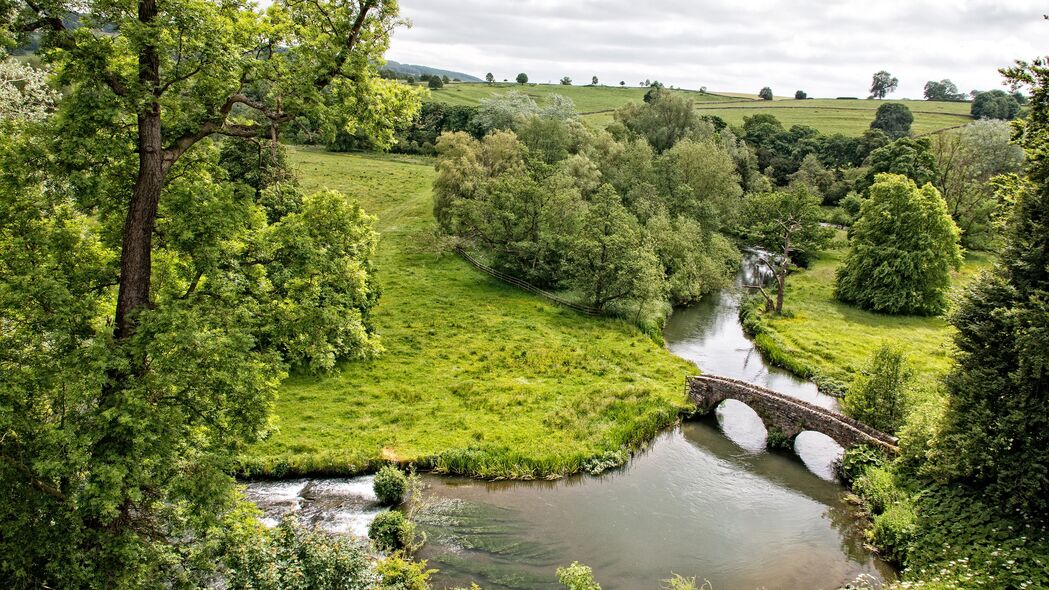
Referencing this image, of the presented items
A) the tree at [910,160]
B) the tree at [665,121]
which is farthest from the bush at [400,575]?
the tree at [910,160]

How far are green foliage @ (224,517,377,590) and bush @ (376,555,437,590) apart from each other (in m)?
0.49

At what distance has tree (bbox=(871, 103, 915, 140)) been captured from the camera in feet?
363

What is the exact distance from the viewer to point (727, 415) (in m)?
31.2

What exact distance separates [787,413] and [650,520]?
959 cm

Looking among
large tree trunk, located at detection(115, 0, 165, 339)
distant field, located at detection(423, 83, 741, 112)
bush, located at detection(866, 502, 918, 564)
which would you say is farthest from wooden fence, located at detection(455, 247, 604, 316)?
distant field, located at detection(423, 83, 741, 112)

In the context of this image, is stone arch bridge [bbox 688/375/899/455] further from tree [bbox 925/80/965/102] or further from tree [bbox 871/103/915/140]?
tree [bbox 925/80/965/102]

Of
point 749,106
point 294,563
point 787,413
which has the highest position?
point 749,106

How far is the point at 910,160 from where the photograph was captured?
222 feet

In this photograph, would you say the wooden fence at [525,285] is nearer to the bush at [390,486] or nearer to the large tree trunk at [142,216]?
the bush at [390,486]

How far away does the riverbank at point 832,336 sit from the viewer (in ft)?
119

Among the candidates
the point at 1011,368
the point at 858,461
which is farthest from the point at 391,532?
the point at 1011,368

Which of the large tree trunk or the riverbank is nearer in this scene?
Answer: the large tree trunk

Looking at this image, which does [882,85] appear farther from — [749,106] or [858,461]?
[858,461]

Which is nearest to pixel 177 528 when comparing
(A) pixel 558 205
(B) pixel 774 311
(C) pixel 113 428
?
(C) pixel 113 428
